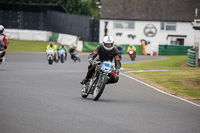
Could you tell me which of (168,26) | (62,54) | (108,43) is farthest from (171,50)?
(108,43)

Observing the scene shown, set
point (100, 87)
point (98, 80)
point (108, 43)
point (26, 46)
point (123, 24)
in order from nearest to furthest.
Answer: point (100, 87), point (98, 80), point (108, 43), point (26, 46), point (123, 24)

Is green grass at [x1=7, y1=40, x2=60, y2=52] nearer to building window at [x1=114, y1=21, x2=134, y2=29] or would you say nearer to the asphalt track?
building window at [x1=114, y1=21, x2=134, y2=29]

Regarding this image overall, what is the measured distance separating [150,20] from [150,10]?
59.3 inches

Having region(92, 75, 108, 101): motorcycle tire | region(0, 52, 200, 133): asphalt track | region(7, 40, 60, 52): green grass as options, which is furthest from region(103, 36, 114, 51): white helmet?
region(7, 40, 60, 52): green grass

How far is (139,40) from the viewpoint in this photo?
66.0 meters

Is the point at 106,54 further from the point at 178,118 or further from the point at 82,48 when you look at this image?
the point at 82,48

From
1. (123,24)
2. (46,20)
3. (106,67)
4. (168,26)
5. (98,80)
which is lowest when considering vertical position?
(98,80)

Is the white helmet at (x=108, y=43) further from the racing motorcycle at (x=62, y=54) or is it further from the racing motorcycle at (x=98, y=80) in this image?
the racing motorcycle at (x=62, y=54)

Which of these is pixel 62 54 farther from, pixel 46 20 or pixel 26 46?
pixel 46 20

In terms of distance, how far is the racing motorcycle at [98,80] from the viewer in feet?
37.3

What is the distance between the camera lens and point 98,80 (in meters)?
11.8

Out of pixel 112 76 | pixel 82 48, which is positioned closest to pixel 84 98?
pixel 112 76

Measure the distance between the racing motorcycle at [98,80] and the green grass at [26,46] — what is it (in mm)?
38653

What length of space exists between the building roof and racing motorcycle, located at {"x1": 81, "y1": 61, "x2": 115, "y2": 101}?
176 feet
